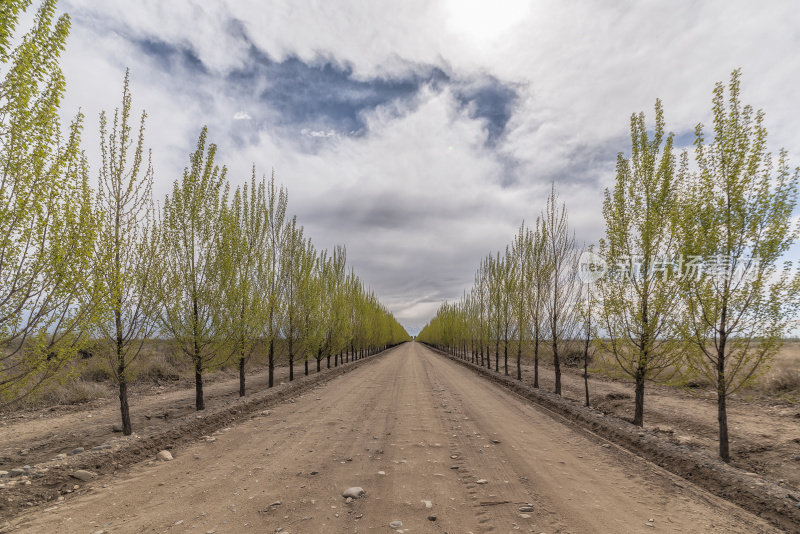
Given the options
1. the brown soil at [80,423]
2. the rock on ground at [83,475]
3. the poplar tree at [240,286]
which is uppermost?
the poplar tree at [240,286]

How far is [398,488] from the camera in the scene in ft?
16.1

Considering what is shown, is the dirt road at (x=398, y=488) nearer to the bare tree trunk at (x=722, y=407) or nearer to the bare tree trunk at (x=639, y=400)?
the bare tree trunk at (x=722, y=407)

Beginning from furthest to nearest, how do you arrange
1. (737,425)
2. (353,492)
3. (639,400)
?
(737,425) < (639,400) < (353,492)

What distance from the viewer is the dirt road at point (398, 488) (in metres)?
4.09

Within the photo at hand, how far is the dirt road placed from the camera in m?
4.09

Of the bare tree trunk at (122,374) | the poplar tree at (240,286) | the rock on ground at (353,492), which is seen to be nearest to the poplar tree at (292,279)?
the poplar tree at (240,286)

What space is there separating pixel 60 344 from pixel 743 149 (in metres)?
14.1

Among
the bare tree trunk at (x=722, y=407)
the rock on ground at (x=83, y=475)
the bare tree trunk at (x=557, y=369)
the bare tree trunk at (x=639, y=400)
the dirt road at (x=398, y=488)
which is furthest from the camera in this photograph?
the bare tree trunk at (x=557, y=369)

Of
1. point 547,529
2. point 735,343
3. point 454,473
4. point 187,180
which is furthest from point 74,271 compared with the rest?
point 735,343

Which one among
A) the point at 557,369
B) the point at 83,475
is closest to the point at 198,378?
the point at 83,475

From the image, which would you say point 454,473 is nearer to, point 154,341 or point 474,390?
point 154,341

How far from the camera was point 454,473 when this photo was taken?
546 cm

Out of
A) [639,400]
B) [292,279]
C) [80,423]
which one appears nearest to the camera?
[639,400]

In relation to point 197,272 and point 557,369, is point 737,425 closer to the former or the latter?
point 557,369
